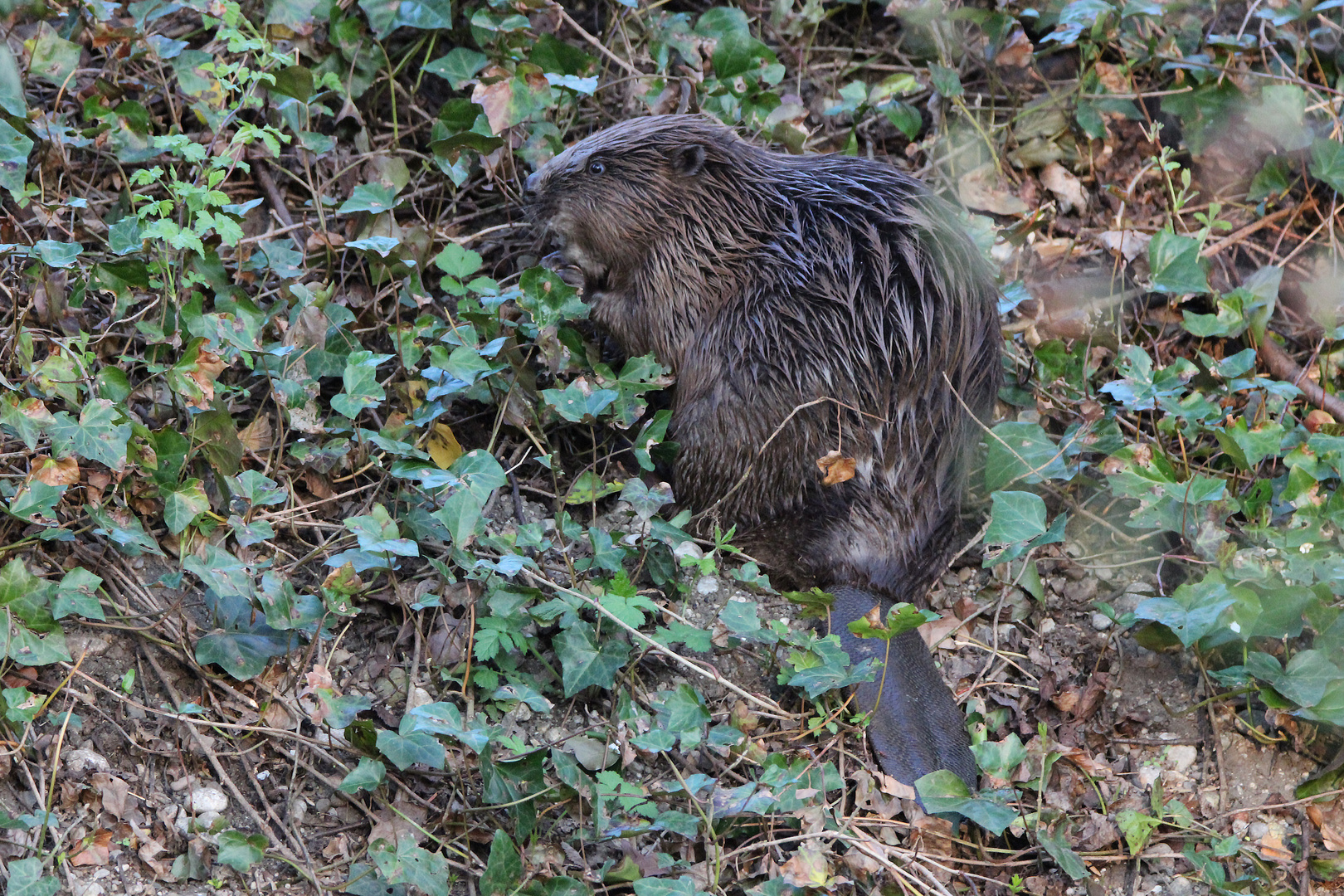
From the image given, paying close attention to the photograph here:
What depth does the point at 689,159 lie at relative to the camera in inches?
131

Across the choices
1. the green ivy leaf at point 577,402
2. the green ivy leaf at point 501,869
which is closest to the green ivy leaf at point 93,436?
the green ivy leaf at point 577,402

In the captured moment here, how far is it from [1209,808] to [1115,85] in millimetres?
2550

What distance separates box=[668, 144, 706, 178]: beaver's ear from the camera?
3307 millimetres

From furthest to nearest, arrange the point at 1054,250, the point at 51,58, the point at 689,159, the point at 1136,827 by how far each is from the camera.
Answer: the point at 1054,250 → the point at 51,58 → the point at 689,159 → the point at 1136,827

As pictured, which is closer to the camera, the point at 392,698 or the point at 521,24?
the point at 392,698

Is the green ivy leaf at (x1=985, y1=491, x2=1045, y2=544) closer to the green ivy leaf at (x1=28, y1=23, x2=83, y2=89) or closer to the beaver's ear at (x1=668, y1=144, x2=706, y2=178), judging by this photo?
the beaver's ear at (x1=668, y1=144, x2=706, y2=178)

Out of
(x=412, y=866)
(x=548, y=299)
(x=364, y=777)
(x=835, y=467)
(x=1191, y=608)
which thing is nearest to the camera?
(x=412, y=866)

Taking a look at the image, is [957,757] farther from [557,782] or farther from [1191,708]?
[557,782]

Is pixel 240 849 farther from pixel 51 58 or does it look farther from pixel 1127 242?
pixel 1127 242

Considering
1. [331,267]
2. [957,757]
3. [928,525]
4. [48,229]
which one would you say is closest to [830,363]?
[928,525]

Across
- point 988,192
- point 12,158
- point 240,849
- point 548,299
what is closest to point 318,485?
point 548,299

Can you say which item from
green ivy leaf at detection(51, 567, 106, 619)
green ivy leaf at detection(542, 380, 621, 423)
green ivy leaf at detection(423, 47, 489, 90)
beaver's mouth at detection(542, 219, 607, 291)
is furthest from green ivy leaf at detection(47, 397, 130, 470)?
green ivy leaf at detection(423, 47, 489, 90)

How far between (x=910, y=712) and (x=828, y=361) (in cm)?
90

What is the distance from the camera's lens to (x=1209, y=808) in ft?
9.22
